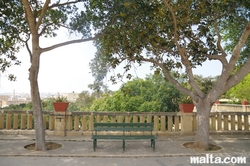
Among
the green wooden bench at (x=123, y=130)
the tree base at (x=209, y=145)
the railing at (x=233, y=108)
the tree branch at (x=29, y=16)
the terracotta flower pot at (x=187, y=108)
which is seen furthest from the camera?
the railing at (x=233, y=108)

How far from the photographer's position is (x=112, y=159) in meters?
6.46

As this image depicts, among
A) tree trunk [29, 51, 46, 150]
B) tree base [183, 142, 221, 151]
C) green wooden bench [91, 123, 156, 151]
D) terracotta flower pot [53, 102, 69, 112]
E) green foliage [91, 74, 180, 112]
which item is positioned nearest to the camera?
green wooden bench [91, 123, 156, 151]

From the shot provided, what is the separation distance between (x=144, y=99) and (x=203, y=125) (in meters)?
11.0

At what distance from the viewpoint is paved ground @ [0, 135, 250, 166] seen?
620 centimetres

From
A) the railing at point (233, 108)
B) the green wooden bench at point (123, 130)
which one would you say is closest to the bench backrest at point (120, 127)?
the green wooden bench at point (123, 130)

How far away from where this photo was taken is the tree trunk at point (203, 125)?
24.8 ft

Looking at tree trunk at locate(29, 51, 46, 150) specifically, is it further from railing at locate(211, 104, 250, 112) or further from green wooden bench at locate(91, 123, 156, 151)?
railing at locate(211, 104, 250, 112)

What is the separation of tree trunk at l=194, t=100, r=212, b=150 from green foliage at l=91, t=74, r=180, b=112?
26.9 feet

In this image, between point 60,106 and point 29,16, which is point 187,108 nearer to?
point 60,106

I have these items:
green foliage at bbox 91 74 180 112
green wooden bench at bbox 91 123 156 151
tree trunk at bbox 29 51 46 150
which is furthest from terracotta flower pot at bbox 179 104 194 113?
green foliage at bbox 91 74 180 112

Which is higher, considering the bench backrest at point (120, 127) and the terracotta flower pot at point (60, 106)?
the terracotta flower pot at point (60, 106)

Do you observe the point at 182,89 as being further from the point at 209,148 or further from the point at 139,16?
the point at 139,16

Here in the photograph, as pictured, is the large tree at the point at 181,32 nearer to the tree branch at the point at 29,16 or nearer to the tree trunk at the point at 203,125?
the tree trunk at the point at 203,125

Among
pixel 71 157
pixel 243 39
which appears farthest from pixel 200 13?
pixel 71 157
